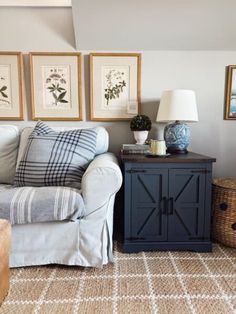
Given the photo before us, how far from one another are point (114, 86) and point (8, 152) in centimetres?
107

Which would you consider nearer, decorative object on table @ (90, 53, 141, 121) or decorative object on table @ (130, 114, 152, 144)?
decorative object on table @ (130, 114, 152, 144)

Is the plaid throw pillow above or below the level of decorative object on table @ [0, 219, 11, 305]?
above

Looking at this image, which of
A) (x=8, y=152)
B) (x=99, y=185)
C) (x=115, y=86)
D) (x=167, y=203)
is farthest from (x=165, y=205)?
(x=8, y=152)

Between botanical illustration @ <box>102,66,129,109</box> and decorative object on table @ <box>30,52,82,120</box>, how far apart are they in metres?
0.24

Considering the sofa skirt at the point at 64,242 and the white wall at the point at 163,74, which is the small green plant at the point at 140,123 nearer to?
the white wall at the point at 163,74

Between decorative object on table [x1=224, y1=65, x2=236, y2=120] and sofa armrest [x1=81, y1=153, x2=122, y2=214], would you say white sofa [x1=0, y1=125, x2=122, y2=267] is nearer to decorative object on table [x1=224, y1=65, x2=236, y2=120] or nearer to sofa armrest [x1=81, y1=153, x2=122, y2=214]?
sofa armrest [x1=81, y1=153, x2=122, y2=214]

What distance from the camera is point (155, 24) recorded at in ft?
6.65

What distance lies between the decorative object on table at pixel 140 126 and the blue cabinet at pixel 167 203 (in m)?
0.38

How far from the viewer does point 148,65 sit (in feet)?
7.29

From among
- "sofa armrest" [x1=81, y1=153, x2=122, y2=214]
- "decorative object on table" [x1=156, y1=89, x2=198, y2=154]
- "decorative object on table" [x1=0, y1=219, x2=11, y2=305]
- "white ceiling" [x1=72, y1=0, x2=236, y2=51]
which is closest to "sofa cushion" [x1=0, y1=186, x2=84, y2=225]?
"sofa armrest" [x1=81, y1=153, x2=122, y2=214]

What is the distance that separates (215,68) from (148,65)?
1.99 feet

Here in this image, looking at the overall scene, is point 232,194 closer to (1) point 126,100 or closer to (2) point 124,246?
(2) point 124,246

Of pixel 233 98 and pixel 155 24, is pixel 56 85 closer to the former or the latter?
pixel 155 24

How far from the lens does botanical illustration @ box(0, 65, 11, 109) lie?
87.3 inches
